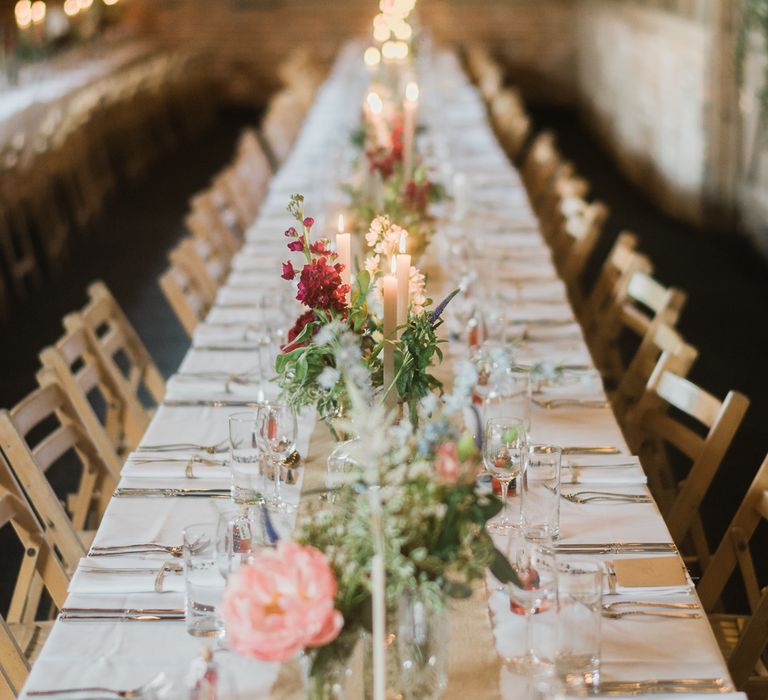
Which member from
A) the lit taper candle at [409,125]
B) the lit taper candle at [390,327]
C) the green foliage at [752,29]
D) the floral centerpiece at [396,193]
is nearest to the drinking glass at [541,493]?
the lit taper candle at [390,327]

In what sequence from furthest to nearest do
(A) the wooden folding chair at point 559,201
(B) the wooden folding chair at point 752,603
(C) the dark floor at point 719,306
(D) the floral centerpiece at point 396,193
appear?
(A) the wooden folding chair at point 559,201
(C) the dark floor at point 719,306
(D) the floral centerpiece at point 396,193
(B) the wooden folding chair at point 752,603

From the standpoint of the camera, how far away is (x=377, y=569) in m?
1.37

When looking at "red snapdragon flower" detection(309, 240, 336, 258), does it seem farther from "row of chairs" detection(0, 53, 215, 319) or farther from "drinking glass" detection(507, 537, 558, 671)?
"row of chairs" detection(0, 53, 215, 319)

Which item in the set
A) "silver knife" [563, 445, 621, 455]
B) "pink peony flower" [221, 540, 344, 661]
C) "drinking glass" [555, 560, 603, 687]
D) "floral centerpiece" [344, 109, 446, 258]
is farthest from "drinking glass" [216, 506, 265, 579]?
"floral centerpiece" [344, 109, 446, 258]

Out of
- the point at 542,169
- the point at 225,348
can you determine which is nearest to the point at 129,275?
the point at 542,169

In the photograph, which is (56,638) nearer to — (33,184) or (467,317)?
(467,317)

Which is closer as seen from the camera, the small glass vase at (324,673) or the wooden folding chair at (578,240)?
the small glass vase at (324,673)

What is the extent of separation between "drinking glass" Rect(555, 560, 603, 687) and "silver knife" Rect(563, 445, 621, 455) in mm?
889

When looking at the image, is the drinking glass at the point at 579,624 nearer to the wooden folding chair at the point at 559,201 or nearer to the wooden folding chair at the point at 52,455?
the wooden folding chair at the point at 52,455

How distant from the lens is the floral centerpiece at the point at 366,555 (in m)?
1.43

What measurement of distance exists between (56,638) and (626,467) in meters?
1.30

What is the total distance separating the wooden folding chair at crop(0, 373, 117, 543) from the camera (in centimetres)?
263

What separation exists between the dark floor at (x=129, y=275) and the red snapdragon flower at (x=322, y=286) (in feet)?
5.70

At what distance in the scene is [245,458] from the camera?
2.47 metres
